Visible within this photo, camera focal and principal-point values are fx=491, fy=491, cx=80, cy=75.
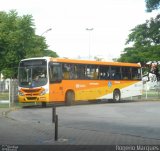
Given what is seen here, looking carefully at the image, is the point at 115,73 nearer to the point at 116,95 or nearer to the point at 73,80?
the point at 116,95

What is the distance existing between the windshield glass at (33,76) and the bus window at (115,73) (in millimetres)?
7392

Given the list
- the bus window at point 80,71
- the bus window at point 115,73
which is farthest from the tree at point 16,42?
the bus window at point 80,71

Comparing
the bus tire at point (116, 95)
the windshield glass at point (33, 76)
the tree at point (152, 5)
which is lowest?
the bus tire at point (116, 95)

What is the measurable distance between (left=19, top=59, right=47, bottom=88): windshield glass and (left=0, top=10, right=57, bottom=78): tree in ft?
35.3

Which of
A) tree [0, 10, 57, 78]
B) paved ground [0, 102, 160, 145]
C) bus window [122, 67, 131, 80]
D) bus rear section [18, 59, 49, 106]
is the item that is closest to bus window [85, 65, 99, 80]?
bus window [122, 67, 131, 80]

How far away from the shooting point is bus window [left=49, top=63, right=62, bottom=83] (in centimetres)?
2952

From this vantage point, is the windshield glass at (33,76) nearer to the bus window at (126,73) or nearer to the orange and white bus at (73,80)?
the orange and white bus at (73,80)

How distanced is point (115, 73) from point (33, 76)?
26.5 feet

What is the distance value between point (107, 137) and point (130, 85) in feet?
77.5

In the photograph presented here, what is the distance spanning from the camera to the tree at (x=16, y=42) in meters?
41.8

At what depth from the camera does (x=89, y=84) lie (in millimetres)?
32969

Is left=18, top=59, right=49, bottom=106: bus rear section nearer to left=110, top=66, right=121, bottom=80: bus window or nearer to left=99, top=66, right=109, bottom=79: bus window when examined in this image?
left=99, top=66, right=109, bottom=79: bus window

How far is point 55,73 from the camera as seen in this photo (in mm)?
29844

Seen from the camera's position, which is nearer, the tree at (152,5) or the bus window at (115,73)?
the tree at (152,5)
